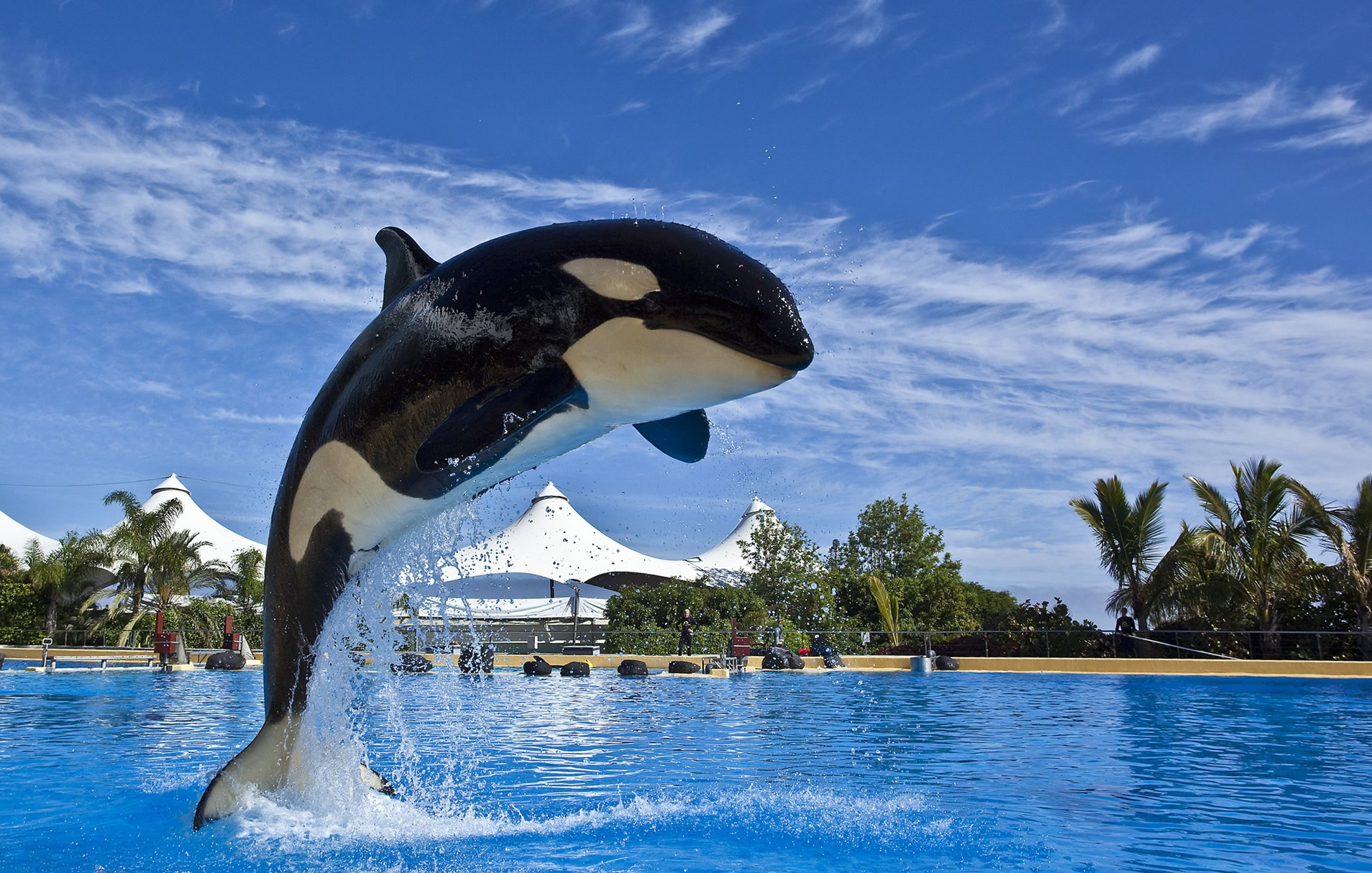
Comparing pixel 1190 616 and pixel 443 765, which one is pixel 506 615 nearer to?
pixel 1190 616

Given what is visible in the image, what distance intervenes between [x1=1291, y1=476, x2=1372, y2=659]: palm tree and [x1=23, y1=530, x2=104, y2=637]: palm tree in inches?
960

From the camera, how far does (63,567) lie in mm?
21859

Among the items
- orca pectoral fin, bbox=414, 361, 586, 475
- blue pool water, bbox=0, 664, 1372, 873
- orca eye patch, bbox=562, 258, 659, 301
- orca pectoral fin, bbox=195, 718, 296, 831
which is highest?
orca eye patch, bbox=562, 258, 659, 301

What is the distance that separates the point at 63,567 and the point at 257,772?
71.6 ft

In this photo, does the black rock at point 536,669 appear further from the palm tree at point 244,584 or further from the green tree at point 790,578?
the palm tree at point 244,584

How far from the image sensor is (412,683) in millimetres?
15930

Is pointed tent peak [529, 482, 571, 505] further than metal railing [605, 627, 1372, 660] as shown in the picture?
Yes

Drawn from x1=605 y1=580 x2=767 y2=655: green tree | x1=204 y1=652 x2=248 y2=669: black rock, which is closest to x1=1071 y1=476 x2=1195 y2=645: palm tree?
x1=605 y1=580 x2=767 y2=655: green tree

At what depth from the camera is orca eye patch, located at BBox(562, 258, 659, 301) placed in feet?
9.80

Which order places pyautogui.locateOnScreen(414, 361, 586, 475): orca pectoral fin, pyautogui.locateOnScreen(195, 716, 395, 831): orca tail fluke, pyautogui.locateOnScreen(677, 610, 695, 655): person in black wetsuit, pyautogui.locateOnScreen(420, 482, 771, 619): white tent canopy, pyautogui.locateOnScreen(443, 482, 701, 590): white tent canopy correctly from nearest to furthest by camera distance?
1. pyautogui.locateOnScreen(414, 361, 586, 475): orca pectoral fin
2. pyautogui.locateOnScreen(195, 716, 395, 831): orca tail fluke
3. pyautogui.locateOnScreen(677, 610, 695, 655): person in black wetsuit
4. pyautogui.locateOnScreen(420, 482, 771, 619): white tent canopy
5. pyautogui.locateOnScreen(443, 482, 701, 590): white tent canopy

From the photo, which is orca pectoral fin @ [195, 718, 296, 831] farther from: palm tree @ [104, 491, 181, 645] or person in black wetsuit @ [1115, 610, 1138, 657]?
palm tree @ [104, 491, 181, 645]

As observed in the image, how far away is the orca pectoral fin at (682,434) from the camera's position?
11.3ft

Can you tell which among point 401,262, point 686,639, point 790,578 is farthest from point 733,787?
point 790,578

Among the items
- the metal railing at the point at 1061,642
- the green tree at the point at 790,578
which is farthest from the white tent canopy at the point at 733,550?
the metal railing at the point at 1061,642
